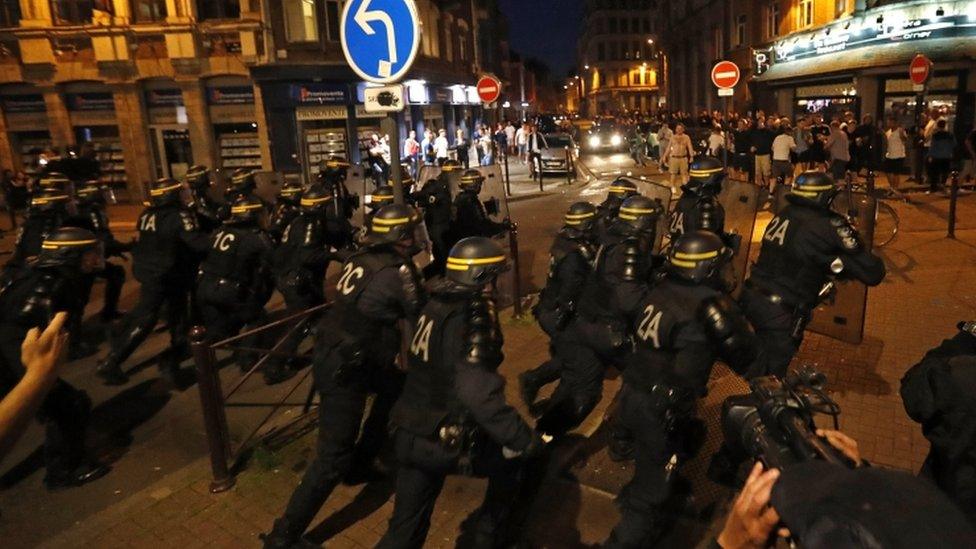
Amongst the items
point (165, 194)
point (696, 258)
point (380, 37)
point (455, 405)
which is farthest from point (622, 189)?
point (165, 194)

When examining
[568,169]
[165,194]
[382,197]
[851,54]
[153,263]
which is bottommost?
[153,263]

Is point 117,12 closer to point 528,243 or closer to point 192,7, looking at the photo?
point 192,7

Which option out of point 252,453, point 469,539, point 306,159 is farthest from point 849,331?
point 306,159

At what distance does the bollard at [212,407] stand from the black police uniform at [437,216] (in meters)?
4.34

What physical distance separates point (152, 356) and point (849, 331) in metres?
7.47

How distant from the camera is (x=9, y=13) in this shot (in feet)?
66.6

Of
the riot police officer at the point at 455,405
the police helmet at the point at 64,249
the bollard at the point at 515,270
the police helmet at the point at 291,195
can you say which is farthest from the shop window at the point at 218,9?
the riot police officer at the point at 455,405

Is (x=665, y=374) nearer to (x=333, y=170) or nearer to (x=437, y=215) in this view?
(x=437, y=215)

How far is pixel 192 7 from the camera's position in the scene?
66.6 ft

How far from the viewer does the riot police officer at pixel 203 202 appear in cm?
854

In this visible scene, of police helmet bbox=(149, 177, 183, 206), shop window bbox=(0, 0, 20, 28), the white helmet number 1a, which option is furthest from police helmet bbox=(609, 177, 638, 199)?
shop window bbox=(0, 0, 20, 28)

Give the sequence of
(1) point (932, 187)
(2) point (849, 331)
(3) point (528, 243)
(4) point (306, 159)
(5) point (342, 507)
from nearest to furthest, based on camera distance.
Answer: (5) point (342, 507), (2) point (849, 331), (3) point (528, 243), (1) point (932, 187), (4) point (306, 159)

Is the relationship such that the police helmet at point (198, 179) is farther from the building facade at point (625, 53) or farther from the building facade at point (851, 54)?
the building facade at point (625, 53)

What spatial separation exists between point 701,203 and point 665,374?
3.27m
